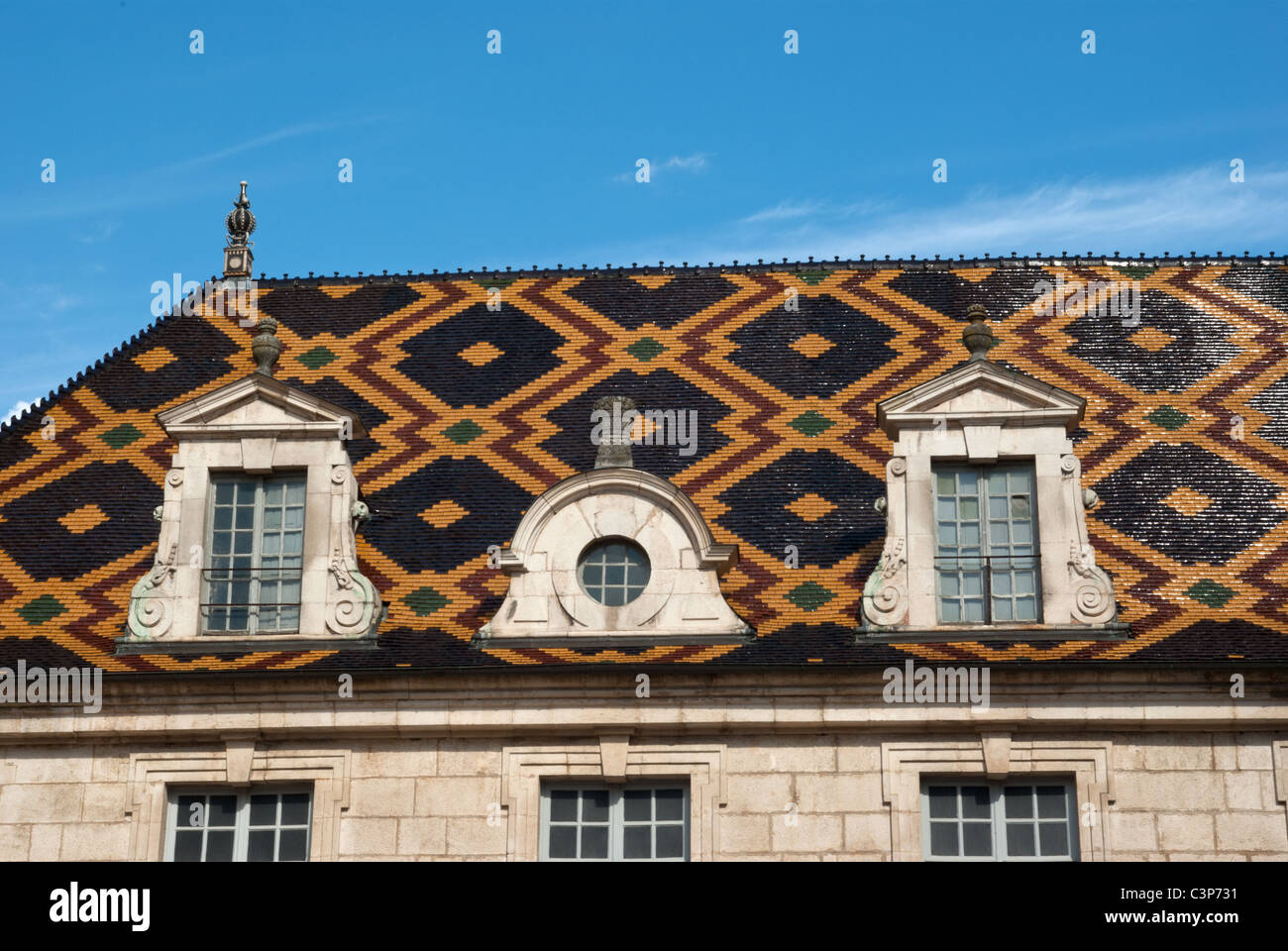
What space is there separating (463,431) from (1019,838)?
639cm

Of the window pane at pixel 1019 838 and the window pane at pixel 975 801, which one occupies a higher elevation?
the window pane at pixel 975 801

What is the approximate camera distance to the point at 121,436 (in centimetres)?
1981

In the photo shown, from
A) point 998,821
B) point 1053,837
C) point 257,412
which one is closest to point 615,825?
point 998,821

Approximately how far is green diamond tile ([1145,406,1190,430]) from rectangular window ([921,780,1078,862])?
457cm

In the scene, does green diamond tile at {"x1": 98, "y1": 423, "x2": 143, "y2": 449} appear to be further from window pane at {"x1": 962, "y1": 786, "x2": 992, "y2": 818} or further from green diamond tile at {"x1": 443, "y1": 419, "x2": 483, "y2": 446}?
window pane at {"x1": 962, "y1": 786, "x2": 992, "y2": 818}

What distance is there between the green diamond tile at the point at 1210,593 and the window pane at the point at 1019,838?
2443 millimetres

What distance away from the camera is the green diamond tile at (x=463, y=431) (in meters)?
19.3

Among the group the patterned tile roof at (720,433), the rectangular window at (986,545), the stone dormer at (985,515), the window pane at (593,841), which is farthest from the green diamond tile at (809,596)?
the window pane at (593,841)

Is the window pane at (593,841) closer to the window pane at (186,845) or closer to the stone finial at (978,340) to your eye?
the window pane at (186,845)

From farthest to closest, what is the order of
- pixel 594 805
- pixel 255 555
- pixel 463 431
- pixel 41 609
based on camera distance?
pixel 463 431 → pixel 41 609 → pixel 255 555 → pixel 594 805

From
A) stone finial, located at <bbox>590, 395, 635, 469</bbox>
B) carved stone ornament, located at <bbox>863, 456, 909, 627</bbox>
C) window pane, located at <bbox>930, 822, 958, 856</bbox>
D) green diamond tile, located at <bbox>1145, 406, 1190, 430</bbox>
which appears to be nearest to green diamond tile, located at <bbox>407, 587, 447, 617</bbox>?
stone finial, located at <bbox>590, 395, 635, 469</bbox>

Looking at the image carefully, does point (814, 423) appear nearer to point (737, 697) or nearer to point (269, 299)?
point (737, 697)

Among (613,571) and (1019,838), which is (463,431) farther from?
(1019,838)
